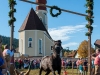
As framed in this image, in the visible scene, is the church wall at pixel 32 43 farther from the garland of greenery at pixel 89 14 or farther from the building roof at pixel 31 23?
the garland of greenery at pixel 89 14

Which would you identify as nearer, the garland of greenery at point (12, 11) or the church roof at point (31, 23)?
the garland of greenery at point (12, 11)

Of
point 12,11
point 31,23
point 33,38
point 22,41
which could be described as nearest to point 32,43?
point 33,38

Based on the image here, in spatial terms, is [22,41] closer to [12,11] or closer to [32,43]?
[32,43]

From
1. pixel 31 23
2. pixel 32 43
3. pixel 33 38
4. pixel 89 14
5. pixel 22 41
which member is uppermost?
pixel 31 23

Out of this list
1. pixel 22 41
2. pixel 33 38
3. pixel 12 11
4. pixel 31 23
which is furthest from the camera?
pixel 33 38

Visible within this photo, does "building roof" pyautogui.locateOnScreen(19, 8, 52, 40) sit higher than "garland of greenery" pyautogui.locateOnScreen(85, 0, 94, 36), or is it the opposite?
"building roof" pyautogui.locateOnScreen(19, 8, 52, 40)

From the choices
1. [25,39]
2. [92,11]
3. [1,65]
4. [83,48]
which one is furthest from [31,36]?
[1,65]

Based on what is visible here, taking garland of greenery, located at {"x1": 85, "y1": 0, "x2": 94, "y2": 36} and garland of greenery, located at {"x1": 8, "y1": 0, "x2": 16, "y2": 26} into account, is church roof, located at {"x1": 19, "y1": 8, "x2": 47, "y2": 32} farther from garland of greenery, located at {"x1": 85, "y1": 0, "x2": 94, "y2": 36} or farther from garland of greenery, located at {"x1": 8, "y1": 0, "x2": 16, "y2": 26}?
garland of greenery, located at {"x1": 8, "y1": 0, "x2": 16, "y2": 26}

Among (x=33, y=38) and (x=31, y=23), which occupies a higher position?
(x=31, y=23)

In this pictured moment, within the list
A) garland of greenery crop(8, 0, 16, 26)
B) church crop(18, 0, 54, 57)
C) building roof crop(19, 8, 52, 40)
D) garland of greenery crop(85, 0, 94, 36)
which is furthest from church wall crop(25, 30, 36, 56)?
garland of greenery crop(8, 0, 16, 26)

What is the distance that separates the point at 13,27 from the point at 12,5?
1.69 m

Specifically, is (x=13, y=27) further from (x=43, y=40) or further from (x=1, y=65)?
(x=43, y=40)

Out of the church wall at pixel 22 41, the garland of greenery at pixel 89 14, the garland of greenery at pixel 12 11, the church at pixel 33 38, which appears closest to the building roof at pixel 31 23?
the church at pixel 33 38

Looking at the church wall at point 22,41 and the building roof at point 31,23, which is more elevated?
the building roof at point 31,23
